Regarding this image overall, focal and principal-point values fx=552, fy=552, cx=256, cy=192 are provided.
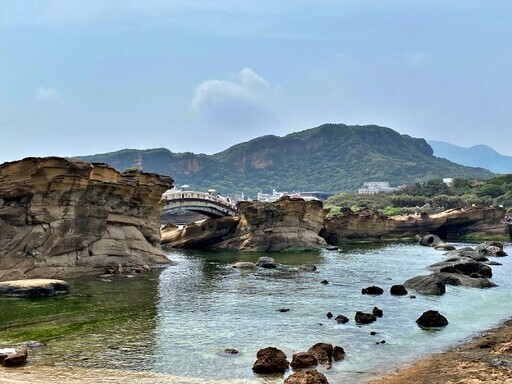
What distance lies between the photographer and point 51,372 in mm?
16969

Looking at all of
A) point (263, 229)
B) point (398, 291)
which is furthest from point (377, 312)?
point (263, 229)

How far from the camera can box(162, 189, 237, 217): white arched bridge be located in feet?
246

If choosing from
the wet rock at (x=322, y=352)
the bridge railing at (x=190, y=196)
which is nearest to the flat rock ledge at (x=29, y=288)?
the wet rock at (x=322, y=352)

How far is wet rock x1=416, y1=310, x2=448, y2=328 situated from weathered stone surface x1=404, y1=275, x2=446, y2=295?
8971 mm

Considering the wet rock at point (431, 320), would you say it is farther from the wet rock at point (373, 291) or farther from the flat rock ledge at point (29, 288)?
the flat rock ledge at point (29, 288)

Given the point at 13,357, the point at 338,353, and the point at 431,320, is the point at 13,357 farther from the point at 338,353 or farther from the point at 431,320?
the point at 431,320

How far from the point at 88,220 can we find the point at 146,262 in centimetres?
713

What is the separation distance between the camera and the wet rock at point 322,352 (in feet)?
61.3

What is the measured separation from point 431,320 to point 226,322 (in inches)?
369

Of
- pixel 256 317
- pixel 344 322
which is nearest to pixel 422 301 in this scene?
pixel 344 322

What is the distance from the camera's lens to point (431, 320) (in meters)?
25.2

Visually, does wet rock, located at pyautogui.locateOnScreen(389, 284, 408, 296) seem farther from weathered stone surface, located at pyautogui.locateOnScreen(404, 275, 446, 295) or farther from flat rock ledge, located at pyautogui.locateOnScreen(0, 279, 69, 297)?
flat rock ledge, located at pyautogui.locateOnScreen(0, 279, 69, 297)

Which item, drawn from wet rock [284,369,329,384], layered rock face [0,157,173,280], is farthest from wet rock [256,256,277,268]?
wet rock [284,369,329,384]

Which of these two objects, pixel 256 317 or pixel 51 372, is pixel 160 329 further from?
pixel 51 372
